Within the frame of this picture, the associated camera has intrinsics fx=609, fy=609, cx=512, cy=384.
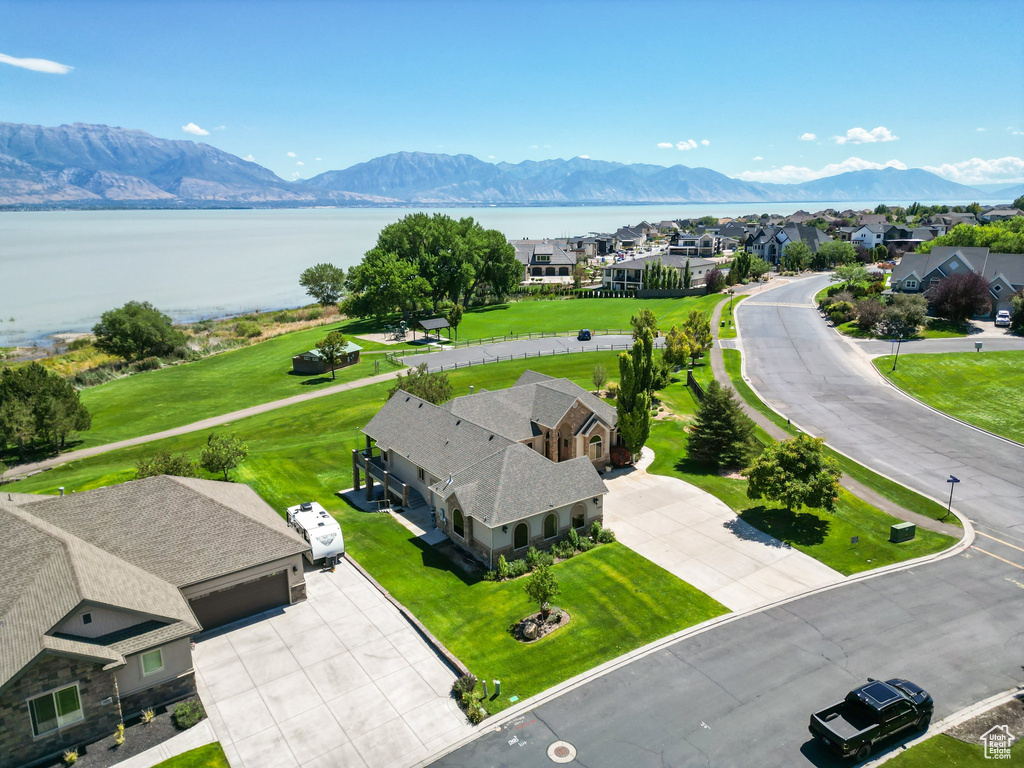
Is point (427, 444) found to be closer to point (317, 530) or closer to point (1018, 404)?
point (317, 530)

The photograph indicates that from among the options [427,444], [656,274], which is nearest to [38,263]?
[656,274]

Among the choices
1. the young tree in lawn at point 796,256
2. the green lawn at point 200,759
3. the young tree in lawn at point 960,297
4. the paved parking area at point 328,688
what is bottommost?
the paved parking area at point 328,688

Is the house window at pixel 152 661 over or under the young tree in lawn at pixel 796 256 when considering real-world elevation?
under

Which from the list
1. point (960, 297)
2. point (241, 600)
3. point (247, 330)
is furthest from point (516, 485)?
point (247, 330)

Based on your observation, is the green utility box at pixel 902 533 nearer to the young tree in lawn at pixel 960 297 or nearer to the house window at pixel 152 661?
the house window at pixel 152 661

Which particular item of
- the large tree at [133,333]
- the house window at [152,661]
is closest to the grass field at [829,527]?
the house window at [152,661]

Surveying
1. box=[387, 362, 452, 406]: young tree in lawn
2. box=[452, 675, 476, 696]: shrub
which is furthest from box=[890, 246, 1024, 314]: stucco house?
box=[452, 675, 476, 696]: shrub
